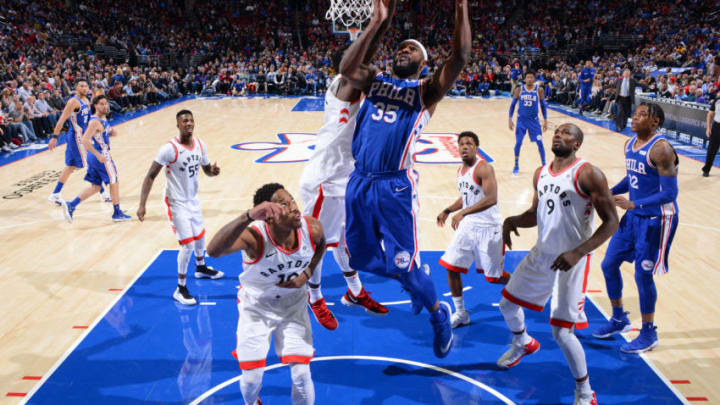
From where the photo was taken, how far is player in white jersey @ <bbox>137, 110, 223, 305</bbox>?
5.27 m

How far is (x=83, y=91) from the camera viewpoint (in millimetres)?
8352

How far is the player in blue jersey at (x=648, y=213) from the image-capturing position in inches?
164

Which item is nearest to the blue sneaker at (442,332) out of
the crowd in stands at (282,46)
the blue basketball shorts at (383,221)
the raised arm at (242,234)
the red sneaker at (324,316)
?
the blue basketball shorts at (383,221)

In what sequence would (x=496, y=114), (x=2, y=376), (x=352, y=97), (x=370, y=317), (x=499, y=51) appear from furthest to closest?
(x=499, y=51)
(x=496, y=114)
(x=370, y=317)
(x=2, y=376)
(x=352, y=97)

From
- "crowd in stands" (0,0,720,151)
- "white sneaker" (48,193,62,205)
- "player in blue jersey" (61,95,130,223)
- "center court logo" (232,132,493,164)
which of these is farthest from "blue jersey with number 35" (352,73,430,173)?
"crowd in stands" (0,0,720,151)

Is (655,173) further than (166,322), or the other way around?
(166,322)

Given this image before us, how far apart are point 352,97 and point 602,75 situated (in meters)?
19.8

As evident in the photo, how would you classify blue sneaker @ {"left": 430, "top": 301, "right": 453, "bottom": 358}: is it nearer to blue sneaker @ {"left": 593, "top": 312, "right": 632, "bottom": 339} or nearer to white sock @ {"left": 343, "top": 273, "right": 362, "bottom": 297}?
white sock @ {"left": 343, "top": 273, "right": 362, "bottom": 297}

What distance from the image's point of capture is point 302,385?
128 inches

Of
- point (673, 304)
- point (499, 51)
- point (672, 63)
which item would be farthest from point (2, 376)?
point (499, 51)

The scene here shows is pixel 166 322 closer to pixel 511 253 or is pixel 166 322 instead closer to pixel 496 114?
pixel 511 253

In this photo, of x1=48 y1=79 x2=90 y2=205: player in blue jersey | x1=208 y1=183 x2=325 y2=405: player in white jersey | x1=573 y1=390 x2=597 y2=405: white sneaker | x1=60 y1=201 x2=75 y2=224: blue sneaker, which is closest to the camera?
x1=208 y1=183 x2=325 y2=405: player in white jersey

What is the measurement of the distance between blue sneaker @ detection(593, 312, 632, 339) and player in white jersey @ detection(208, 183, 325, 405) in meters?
2.60

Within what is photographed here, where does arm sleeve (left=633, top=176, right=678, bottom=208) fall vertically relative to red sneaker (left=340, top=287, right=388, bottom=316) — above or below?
above
